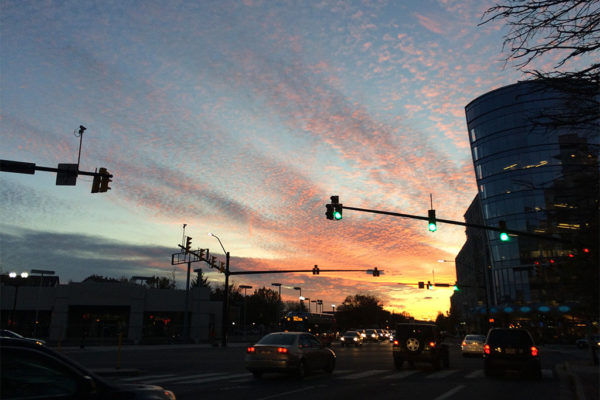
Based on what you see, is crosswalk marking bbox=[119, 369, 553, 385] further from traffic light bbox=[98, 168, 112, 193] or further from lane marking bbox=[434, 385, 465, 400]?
traffic light bbox=[98, 168, 112, 193]

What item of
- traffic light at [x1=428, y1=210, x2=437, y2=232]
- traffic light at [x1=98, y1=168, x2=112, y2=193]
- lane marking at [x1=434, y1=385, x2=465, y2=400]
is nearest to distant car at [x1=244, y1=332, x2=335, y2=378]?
lane marking at [x1=434, y1=385, x2=465, y2=400]

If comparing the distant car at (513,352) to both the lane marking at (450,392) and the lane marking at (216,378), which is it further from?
the lane marking at (216,378)

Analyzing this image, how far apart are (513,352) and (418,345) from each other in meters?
4.89

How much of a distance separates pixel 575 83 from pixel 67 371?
7.77 meters

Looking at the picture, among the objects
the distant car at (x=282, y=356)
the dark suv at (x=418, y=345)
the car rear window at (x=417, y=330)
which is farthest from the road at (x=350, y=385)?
the car rear window at (x=417, y=330)

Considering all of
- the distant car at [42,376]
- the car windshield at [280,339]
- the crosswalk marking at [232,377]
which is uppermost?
the distant car at [42,376]

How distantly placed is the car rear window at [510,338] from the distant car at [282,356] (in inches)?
260

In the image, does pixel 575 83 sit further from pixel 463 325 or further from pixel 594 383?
pixel 463 325

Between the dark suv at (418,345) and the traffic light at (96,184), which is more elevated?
the traffic light at (96,184)

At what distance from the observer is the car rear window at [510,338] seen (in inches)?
642

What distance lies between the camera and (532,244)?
73.5 metres

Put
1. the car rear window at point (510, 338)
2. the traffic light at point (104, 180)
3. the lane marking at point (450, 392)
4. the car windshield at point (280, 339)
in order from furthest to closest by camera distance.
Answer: the traffic light at point (104, 180) < the car rear window at point (510, 338) < the car windshield at point (280, 339) < the lane marking at point (450, 392)

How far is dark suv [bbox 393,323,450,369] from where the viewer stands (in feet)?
67.6

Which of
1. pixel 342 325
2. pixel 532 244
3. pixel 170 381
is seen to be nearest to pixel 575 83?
pixel 170 381
